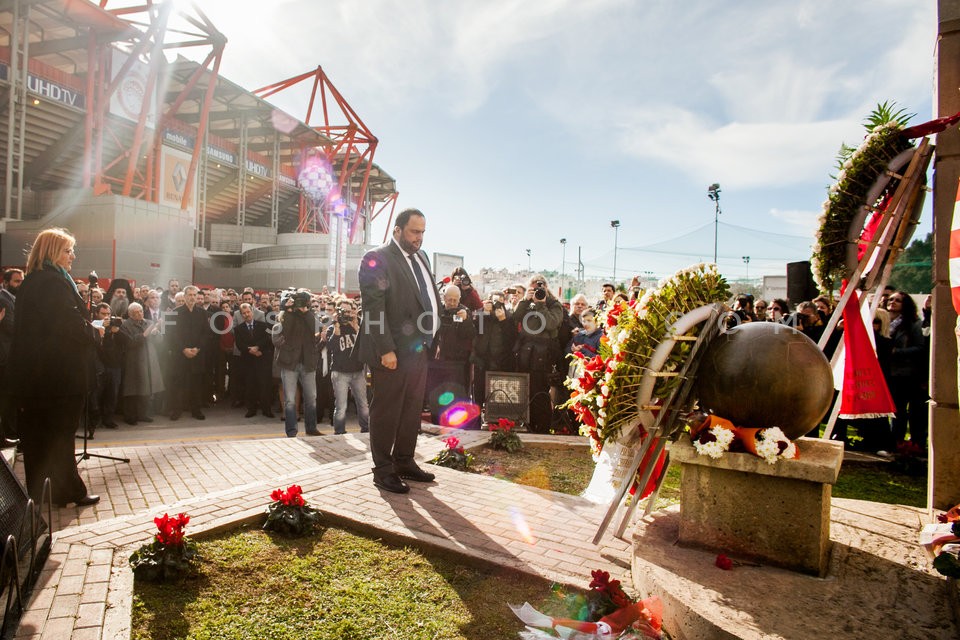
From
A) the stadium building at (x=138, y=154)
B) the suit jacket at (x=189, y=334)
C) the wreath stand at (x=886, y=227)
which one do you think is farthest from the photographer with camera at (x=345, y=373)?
the stadium building at (x=138, y=154)

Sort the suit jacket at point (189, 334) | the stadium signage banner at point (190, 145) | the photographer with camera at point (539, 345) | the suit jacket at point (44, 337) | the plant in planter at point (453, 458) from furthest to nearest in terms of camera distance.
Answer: the stadium signage banner at point (190, 145), the suit jacket at point (189, 334), the photographer with camera at point (539, 345), the plant in planter at point (453, 458), the suit jacket at point (44, 337)

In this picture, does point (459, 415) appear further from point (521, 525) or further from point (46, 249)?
point (46, 249)

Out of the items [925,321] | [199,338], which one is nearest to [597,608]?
[925,321]

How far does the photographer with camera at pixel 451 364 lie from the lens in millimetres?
9164

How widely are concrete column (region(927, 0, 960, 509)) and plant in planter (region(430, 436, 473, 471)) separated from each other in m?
3.81

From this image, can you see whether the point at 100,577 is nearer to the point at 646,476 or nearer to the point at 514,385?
the point at 646,476

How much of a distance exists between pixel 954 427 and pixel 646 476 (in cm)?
223

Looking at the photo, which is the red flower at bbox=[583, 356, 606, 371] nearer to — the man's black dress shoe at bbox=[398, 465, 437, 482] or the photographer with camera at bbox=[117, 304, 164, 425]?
the man's black dress shoe at bbox=[398, 465, 437, 482]

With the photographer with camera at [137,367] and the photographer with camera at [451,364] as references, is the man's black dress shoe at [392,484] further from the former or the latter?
the photographer with camera at [137,367]

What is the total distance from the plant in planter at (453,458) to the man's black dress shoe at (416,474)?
60 centimetres

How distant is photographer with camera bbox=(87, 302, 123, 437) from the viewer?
895 cm

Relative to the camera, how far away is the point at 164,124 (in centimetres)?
3338

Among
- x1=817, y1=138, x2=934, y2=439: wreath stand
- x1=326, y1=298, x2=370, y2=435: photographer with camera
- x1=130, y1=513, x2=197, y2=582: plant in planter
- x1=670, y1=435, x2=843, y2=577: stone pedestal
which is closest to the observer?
x1=670, y1=435, x2=843, y2=577: stone pedestal

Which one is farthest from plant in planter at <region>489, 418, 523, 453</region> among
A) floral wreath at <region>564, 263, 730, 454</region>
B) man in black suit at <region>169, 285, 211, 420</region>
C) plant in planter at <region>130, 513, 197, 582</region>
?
man in black suit at <region>169, 285, 211, 420</region>
